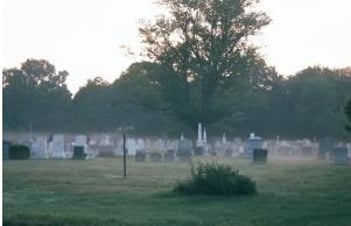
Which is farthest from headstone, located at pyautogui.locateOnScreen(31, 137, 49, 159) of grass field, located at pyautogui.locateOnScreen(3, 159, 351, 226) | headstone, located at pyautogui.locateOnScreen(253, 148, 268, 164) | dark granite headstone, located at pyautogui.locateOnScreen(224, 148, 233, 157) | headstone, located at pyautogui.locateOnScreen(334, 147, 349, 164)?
grass field, located at pyautogui.locateOnScreen(3, 159, 351, 226)

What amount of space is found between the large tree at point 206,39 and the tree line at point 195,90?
0.07 meters

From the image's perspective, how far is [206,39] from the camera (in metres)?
44.8

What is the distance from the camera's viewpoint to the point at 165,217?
10398 mm

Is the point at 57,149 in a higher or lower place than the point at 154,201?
higher

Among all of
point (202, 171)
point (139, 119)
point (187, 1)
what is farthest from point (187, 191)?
point (139, 119)

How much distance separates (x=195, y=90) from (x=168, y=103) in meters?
2.22

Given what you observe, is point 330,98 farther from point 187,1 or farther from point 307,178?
point 307,178

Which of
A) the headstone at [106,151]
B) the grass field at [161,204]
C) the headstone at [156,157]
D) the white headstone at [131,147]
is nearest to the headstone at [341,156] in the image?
the headstone at [156,157]

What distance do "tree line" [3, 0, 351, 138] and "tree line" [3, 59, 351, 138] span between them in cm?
9

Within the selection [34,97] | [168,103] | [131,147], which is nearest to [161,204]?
[131,147]

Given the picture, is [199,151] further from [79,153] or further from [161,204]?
[161,204]

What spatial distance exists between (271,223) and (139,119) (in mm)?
58761

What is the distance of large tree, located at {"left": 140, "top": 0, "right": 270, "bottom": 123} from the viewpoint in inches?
1761

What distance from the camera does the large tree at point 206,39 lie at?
147 ft
